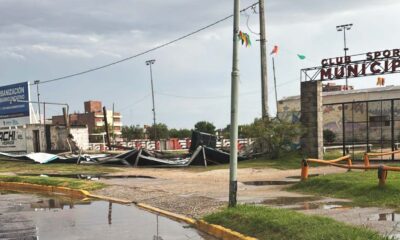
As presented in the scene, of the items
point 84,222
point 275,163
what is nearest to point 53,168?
point 275,163

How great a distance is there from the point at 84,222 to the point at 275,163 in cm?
1704

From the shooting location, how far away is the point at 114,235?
10.4 metres

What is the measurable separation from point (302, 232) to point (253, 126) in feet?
71.0

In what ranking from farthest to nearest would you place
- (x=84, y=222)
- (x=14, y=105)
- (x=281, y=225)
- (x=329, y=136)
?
1. (x=329, y=136)
2. (x=14, y=105)
3. (x=84, y=222)
4. (x=281, y=225)

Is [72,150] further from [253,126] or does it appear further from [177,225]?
[177,225]

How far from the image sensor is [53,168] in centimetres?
3044

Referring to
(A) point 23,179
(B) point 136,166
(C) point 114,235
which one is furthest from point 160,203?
(B) point 136,166

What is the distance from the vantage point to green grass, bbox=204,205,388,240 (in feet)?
25.5

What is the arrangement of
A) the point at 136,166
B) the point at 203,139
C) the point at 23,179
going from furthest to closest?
the point at 203,139 → the point at 136,166 → the point at 23,179

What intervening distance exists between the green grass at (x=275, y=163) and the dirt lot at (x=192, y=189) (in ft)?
4.94

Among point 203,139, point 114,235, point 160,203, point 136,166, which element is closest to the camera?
point 114,235

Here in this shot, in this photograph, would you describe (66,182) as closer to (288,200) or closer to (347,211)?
(288,200)

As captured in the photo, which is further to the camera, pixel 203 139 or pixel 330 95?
pixel 330 95

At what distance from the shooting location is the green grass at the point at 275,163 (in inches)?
1058
